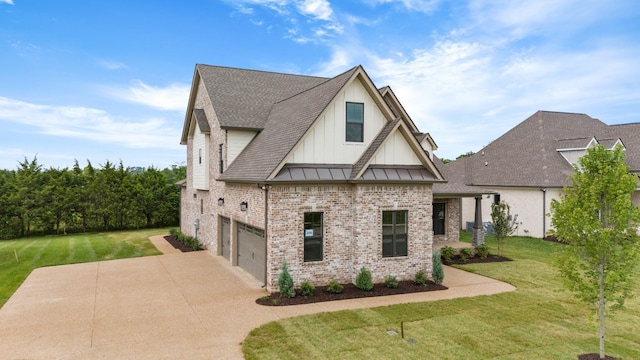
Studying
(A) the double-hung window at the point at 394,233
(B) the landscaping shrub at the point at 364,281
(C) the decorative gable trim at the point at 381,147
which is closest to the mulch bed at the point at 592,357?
(B) the landscaping shrub at the point at 364,281

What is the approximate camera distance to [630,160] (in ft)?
95.2

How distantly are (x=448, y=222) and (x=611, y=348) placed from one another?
12.8 meters

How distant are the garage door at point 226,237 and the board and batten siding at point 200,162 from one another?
274 centimetres

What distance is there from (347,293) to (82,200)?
1125 inches

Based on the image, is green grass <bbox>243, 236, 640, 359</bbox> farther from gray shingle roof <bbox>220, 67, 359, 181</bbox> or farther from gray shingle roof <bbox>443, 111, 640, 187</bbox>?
gray shingle roof <bbox>443, 111, 640, 187</bbox>

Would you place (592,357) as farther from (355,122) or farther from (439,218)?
(439,218)

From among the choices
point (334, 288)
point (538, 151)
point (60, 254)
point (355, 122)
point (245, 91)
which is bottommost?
point (60, 254)

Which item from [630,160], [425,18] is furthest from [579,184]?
[630,160]

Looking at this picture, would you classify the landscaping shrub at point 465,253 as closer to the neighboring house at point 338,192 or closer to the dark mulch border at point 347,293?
the neighboring house at point 338,192

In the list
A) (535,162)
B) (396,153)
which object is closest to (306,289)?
(396,153)

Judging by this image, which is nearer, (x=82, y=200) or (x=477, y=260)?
(x=477, y=260)

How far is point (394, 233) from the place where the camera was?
13586 millimetres

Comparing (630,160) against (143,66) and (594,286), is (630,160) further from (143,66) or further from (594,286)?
(143,66)

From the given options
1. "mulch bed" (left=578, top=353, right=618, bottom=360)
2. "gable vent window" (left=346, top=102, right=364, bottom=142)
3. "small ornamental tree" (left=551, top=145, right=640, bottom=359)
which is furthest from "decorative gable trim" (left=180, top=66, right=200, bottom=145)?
"mulch bed" (left=578, top=353, right=618, bottom=360)
